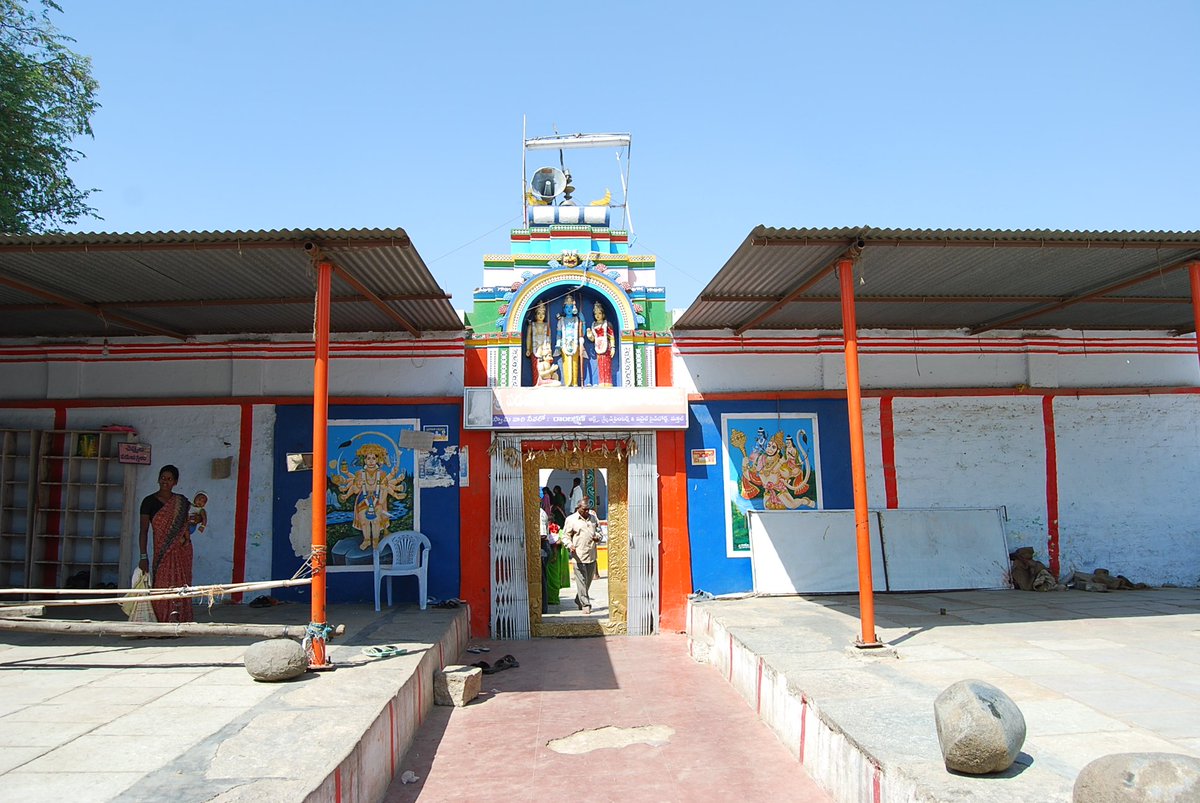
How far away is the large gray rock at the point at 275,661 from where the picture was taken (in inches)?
233

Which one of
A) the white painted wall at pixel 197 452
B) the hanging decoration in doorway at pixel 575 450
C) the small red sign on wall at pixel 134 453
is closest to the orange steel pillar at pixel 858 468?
the hanging decoration in doorway at pixel 575 450

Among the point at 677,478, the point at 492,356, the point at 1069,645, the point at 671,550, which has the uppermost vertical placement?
the point at 492,356

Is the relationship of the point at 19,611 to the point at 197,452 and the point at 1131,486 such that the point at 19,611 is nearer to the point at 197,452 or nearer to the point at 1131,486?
the point at 197,452

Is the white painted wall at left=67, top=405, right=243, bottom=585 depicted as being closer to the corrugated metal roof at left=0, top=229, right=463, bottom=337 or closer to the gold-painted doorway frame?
the corrugated metal roof at left=0, top=229, right=463, bottom=337

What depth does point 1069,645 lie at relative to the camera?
6.89 metres

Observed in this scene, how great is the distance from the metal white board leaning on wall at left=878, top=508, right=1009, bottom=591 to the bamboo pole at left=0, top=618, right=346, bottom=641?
7.02 metres

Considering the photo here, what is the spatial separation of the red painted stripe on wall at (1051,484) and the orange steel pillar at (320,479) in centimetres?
938

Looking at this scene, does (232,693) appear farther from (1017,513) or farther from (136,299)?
(1017,513)

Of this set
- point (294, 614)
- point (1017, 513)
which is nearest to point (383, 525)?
point (294, 614)

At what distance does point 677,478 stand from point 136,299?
668 centimetres

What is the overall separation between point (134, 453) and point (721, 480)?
7.51 m

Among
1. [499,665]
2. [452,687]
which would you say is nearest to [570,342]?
[499,665]

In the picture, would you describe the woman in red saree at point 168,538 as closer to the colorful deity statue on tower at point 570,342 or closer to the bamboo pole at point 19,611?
the bamboo pole at point 19,611

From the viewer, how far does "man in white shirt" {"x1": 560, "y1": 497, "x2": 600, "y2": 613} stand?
38.6 feet
